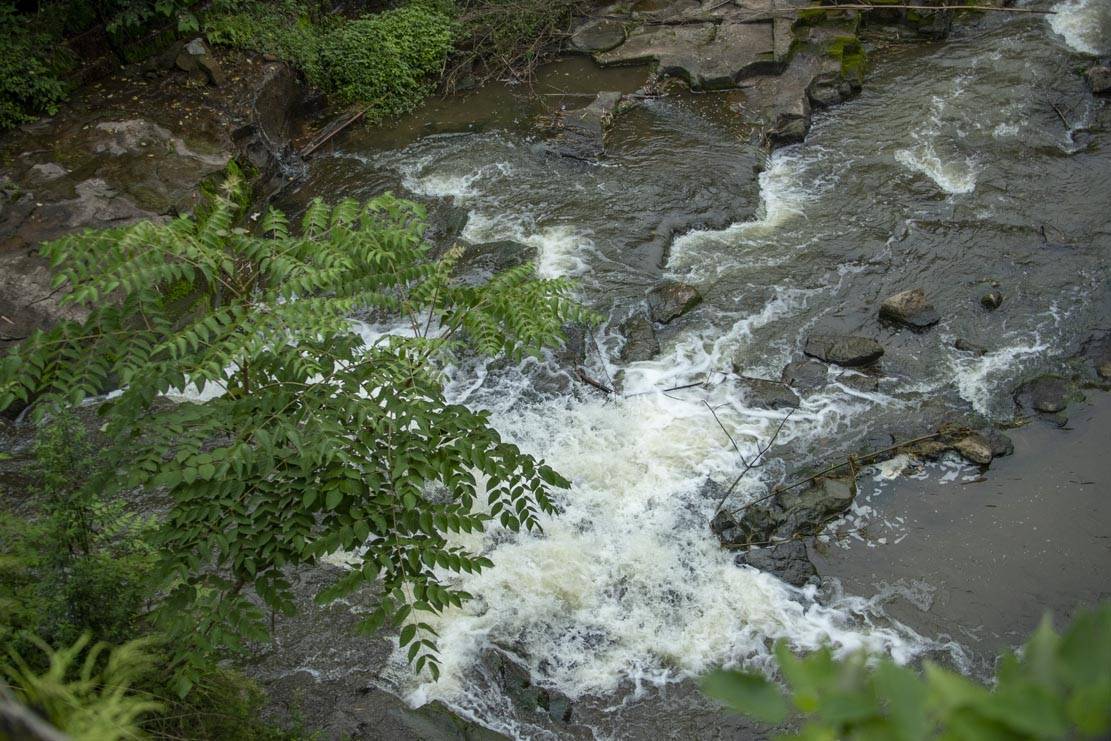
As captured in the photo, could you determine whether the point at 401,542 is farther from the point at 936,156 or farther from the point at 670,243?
the point at 936,156

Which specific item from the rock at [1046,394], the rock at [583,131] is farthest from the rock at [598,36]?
the rock at [1046,394]

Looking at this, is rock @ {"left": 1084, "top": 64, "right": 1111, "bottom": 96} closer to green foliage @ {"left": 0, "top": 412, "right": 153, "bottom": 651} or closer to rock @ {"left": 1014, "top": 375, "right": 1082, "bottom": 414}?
rock @ {"left": 1014, "top": 375, "right": 1082, "bottom": 414}

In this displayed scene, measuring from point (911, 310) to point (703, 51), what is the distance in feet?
19.5

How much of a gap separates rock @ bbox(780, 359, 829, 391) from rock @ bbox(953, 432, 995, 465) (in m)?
1.25

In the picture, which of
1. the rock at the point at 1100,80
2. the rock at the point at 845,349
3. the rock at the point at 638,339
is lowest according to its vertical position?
the rock at the point at 845,349

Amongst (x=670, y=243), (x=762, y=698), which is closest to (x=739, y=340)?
(x=670, y=243)

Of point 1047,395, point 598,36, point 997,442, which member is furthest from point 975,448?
point 598,36

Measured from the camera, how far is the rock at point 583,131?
10617mm

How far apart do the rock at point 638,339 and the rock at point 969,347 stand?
2.71 metres

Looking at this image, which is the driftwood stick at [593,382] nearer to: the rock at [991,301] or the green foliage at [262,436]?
the green foliage at [262,436]

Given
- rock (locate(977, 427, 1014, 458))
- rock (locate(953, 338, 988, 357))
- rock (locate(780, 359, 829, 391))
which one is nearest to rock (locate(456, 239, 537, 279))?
rock (locate(780, 359, 829, 391))

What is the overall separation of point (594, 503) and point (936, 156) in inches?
251

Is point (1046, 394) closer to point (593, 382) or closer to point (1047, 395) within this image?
point (1047, 395)

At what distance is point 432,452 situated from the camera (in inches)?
152
